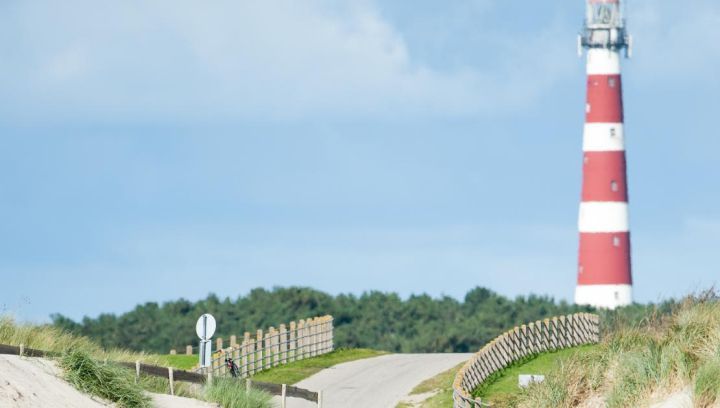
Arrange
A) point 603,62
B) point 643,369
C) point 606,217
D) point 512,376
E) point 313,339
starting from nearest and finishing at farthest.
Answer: point 643,369 → point 512,376 → point 313,339 → point 606,217 → point 603,62

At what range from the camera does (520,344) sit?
56.1 m

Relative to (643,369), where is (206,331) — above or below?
above

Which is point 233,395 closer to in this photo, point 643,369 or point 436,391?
point 643,369

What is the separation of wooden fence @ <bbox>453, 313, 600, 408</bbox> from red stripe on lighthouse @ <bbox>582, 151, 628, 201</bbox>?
17.9 meters

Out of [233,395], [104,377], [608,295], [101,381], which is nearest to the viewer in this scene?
[101,381]

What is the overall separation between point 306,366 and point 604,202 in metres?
30.8

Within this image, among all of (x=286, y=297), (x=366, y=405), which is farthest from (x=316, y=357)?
(x=286, y=297)

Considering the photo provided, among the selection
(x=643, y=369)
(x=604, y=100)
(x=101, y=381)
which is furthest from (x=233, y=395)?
(x=604, y=100)

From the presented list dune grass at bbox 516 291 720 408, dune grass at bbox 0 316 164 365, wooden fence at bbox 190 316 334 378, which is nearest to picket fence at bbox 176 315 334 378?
wooden fence at bbox 190 316 334 378

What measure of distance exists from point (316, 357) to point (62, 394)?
2914cm

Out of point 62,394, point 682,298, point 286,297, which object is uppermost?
point 286,297

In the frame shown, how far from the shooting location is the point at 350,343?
3561 inches

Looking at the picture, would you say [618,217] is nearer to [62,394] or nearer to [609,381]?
[609,381]

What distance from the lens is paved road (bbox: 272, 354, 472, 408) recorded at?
46.8 m
